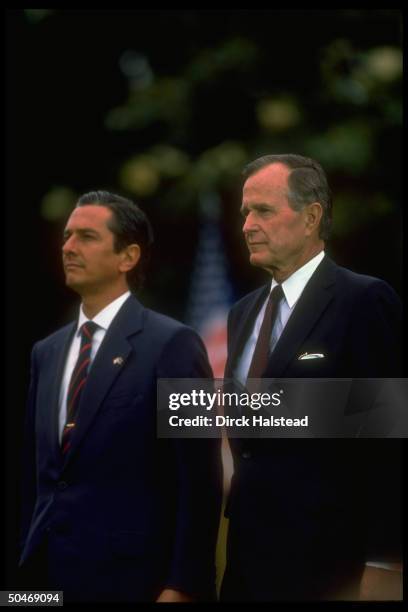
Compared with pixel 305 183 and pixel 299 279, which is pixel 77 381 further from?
pixel 305 183

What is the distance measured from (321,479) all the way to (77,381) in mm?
884

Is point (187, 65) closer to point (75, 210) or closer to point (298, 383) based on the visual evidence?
point (75, 210)

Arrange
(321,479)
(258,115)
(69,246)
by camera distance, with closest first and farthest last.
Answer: (321,479) → (69,246) → (258,115)

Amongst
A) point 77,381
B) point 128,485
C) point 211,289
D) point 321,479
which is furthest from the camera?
point 211,289

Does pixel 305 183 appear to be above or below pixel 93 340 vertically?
above

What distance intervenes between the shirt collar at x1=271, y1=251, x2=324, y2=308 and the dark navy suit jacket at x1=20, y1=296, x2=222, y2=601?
0.36 metres

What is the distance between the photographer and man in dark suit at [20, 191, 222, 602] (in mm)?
3502

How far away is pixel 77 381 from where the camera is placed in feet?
12.0

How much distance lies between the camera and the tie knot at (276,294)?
141 inches

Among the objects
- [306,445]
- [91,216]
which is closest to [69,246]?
[91,216]

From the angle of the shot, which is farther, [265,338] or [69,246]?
[69,246]

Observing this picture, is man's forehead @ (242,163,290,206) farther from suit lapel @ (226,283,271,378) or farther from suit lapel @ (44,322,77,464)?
suit lapel @ (44,322,77,464)

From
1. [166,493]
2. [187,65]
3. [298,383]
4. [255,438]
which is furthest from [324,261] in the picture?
[187,65]

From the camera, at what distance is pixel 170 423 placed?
3.67m
